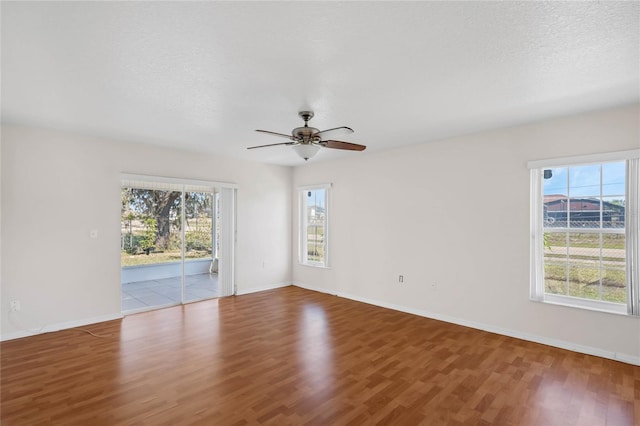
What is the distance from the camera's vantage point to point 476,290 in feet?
13.8

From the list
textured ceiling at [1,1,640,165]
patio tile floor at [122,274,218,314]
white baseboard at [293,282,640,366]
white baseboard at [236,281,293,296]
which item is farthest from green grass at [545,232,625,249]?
patio tile floor at [122,274,218,314]

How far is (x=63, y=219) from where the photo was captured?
4.16 metres

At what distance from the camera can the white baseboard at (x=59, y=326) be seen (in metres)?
3.79

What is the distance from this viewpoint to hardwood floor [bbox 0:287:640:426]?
7.56 ft

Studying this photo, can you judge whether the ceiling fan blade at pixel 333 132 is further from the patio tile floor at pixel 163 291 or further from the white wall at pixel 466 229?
the patio tile floor at pixel 163 291

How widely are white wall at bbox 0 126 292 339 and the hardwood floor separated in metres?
0.42

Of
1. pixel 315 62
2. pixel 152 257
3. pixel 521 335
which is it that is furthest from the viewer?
pixel 152 257

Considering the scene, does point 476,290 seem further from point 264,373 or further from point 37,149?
point 37,149

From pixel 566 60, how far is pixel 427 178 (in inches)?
99.2

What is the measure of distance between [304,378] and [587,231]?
346 cm

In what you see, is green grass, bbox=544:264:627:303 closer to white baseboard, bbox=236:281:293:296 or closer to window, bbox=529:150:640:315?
window, bbox=529:150:640:315

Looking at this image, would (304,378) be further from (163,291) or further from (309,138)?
(163,291)

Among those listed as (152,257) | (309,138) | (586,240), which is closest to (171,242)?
(152,257)

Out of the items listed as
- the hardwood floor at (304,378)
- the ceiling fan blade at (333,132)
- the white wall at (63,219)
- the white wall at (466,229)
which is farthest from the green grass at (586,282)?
the white wall at (63,219)
